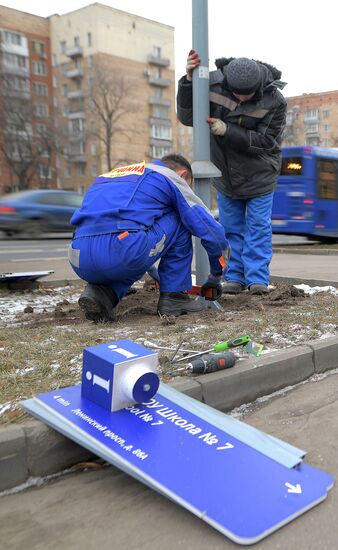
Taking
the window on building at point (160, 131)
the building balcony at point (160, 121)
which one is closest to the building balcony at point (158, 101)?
the building balcony at point (160, 121)

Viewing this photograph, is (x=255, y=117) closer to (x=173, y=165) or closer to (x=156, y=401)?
(x=173, y=165)

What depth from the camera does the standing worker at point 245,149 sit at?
4812 millimetres

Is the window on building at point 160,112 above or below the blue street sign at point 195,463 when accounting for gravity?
above

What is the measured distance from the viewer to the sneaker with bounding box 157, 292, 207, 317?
14.1ft

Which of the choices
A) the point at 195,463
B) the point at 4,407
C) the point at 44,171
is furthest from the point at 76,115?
the point at 195,463

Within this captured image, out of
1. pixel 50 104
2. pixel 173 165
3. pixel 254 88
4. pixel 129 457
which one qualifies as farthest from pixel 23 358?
pixel 50 104

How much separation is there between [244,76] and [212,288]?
1875 mm

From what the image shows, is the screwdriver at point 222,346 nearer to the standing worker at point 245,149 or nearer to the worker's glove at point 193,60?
the standing worker at point 245,149

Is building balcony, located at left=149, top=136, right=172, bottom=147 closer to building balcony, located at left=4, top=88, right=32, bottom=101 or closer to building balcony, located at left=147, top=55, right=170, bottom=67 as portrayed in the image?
building balcony, located at left=147, top=55, right=170, bottom=67

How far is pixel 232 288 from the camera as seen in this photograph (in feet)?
17.9

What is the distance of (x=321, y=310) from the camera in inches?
175

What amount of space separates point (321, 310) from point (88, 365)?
262cm

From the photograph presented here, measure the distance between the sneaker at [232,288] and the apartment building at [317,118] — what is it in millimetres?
65940

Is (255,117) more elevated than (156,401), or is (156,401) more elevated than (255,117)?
(255,117)
